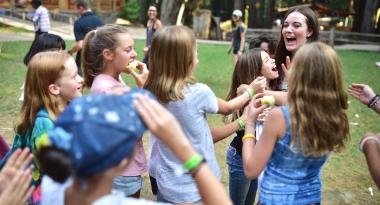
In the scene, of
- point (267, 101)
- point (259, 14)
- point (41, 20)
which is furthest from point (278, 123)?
point (259, 14)

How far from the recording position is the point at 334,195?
13.9ft

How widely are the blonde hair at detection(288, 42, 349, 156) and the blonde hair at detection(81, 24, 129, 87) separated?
125 centimetres

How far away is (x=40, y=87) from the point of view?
2256mm

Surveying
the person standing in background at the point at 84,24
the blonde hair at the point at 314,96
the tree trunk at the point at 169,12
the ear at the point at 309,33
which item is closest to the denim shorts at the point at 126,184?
the blonde hair at the point at 314,96

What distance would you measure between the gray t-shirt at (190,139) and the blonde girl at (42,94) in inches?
23.7

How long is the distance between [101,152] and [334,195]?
12.3ft

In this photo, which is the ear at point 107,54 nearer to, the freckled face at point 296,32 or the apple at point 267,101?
the apple at point 267,101

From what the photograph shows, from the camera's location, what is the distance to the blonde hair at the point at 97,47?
257cm

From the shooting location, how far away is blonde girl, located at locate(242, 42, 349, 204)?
183 cm

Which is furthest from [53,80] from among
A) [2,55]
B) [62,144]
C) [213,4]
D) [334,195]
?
[213,4]

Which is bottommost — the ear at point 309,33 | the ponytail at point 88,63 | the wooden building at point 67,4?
the ponytail at point 88,63

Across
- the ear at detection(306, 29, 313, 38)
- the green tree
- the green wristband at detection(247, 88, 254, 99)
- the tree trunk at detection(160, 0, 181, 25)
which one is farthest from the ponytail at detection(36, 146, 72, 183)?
the green tree

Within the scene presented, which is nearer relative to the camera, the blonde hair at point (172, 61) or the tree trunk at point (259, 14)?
the blonde hair at point (172, 61)

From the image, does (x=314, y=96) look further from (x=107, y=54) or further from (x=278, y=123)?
(x=107, y=54)
